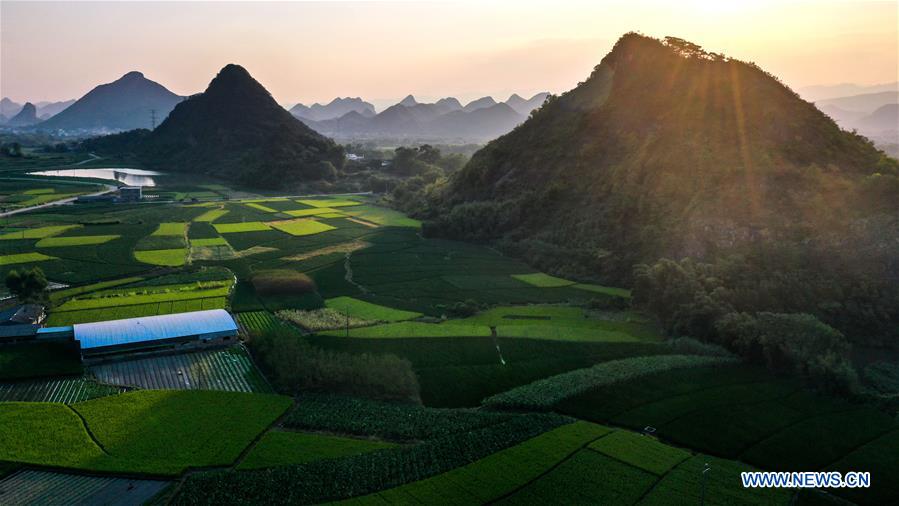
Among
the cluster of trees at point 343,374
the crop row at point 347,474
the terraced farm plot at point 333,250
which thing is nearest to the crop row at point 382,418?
the cluster of trees at point 343,374

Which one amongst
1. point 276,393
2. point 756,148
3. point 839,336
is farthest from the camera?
point 756,148

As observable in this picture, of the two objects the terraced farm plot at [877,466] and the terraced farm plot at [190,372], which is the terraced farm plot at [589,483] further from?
the terraced farm plot at [190,372]

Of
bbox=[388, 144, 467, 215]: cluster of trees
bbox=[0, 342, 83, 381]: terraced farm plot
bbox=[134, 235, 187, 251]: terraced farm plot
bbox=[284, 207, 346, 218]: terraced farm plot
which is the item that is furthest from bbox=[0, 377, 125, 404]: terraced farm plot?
bbox=[388, 144, 467, 215]: cluster of trees

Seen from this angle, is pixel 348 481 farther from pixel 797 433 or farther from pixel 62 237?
pixel 62 237

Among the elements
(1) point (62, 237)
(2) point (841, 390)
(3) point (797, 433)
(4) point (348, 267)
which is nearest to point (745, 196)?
(2) point (841, 390)

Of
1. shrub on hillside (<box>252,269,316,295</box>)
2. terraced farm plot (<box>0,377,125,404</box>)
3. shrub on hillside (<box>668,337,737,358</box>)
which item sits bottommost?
terraced farm plot (<box>0,377,125,404</box>)

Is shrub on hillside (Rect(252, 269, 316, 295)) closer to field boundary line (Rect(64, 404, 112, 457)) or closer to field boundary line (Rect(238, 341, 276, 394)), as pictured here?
field boundary line (Rect(238, 341, 276, 394))
